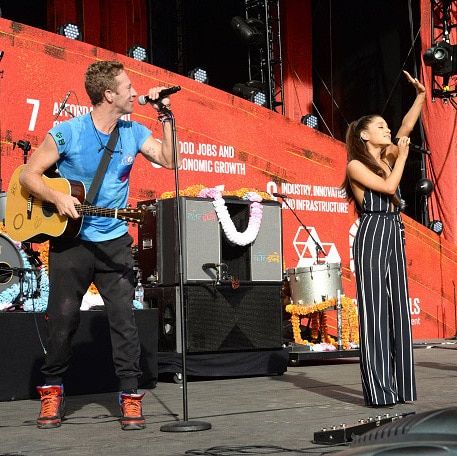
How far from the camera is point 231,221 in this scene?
7543 millimetres

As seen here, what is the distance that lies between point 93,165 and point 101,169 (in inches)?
2.2

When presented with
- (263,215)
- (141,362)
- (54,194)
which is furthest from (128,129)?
(263,215)

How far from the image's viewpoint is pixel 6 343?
5.82 meters

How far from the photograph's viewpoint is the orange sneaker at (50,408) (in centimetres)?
438

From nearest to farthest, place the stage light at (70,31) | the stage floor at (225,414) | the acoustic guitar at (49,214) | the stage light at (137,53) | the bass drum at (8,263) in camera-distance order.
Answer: the stage floor at (225,414) → the acoustic guitar at (49,214) → the bass drum at (8,263) → the stage light at (70,31) → the stage light at (137,53)

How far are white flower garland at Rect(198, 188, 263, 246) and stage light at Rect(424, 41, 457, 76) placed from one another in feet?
18.2

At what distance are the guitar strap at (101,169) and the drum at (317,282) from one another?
5015 mm

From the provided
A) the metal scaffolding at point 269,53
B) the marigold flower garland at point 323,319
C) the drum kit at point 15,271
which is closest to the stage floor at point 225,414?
the drum kit at point 15,271

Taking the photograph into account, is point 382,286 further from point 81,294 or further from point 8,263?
point 8,263

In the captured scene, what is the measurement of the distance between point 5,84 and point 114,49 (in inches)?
189

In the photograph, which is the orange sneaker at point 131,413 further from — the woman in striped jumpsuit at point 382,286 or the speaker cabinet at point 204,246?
the speaker cabinet at point 204,246

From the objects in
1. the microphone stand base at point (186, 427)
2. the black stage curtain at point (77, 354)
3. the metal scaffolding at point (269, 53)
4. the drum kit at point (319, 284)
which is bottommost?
the microphone stand base at point (186, 427)

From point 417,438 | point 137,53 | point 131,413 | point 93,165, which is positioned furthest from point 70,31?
point 417,438

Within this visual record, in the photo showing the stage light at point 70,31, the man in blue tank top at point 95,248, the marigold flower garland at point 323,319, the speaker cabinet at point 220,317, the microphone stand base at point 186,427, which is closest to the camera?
the microphone stand base at point 186,427
